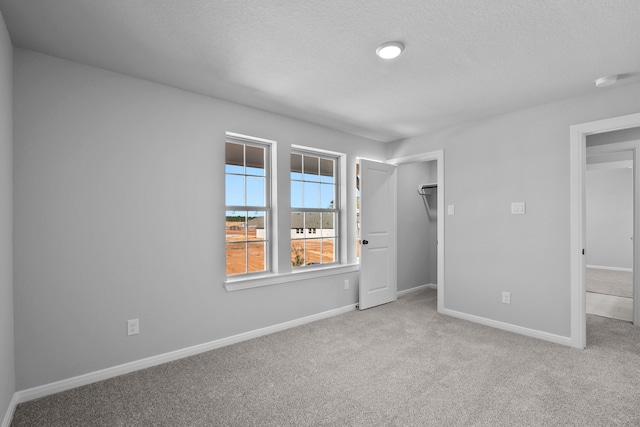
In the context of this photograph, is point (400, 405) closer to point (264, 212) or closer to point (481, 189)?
point (264, 212)

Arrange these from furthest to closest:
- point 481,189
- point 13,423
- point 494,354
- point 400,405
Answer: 1. point 481,189
2. point 494,354
3. point 400,405
4. point 13,423

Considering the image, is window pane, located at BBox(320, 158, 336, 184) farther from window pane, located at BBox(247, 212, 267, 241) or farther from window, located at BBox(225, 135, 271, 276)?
window pane, located at BBox(247, 212, 267, 241)

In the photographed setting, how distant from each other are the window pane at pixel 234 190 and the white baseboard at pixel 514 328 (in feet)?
9.31

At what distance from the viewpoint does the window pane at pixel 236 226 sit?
3.29m

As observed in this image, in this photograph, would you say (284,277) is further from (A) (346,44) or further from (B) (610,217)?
(B) (610,217)

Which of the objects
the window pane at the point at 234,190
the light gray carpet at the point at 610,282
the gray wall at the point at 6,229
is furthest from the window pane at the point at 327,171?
the light gray carpet at the point at 610,282

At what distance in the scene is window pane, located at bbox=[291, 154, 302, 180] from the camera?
3898mm

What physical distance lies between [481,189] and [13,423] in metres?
4.38

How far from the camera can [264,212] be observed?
3568 mm

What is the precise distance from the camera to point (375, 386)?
2.32 meters

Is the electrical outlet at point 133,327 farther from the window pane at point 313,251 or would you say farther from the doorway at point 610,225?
the doorway at point 610,225

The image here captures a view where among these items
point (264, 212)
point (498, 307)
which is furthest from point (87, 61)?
point (498, 307)

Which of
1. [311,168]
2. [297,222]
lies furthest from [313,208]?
[311,168]

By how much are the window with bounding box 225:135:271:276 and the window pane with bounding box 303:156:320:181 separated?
57cm
